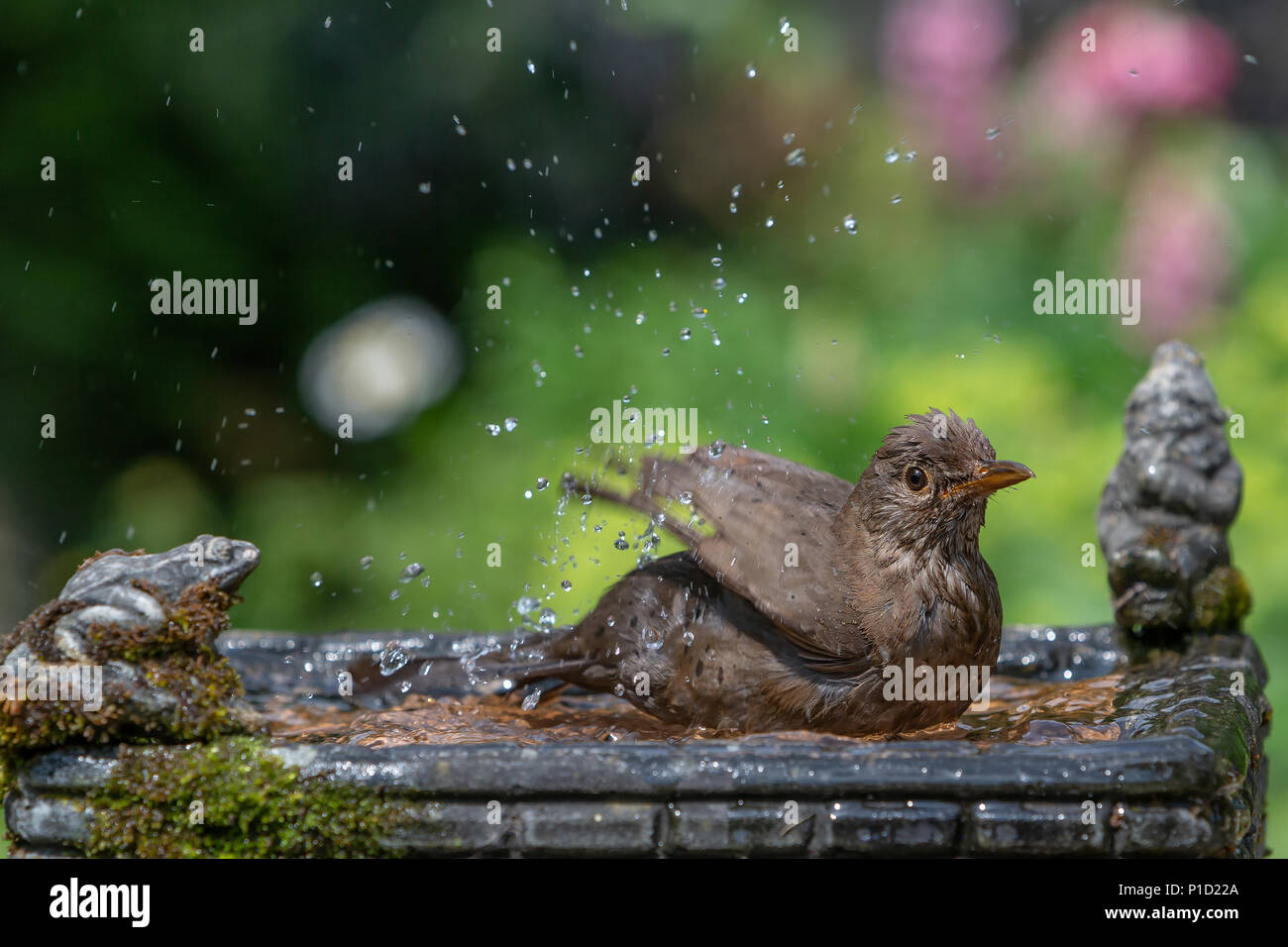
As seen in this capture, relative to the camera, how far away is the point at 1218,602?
12.0 ft

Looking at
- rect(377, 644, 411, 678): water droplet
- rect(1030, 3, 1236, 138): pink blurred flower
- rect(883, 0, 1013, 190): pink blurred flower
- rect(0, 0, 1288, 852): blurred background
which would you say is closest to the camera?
rect(377, 644, 411, 678): water droplet

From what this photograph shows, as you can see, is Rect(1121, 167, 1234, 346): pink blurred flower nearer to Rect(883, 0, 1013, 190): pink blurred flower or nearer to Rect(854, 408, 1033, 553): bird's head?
Rect(883, 0, 1013, 190): pink blurred flower

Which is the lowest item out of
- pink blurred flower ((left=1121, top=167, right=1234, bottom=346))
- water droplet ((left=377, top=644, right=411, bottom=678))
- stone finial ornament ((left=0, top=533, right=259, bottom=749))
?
water droplet ((left=377, top=644, right=411, bottom=678))

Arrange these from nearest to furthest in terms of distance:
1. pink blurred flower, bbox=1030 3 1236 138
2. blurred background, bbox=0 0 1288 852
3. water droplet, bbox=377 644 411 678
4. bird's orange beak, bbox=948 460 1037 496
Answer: bird's orange beak, bbox=948 460 1037 496 → water droplet, bbox=377 644 411 678 → blurred background, bbox=0 0 1288 852 → pink blurred flower, bbox=1030 3 1236 138

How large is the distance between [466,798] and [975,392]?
3750 mm

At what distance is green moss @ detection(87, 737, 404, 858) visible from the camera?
2.44 m

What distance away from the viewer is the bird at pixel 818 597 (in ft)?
9.59

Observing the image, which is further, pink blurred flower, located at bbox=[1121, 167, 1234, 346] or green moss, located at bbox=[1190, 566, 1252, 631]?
pink blurred flower, located at bbox=[1121, 167, 1234, 346]

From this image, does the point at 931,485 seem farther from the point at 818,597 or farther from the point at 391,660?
the point at 391,660

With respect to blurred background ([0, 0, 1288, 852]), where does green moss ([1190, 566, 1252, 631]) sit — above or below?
below

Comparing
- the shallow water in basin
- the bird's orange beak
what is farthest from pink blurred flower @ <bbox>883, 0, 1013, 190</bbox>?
the bird's orange beak

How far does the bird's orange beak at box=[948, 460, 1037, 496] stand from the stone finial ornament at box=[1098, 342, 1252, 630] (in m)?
0.99

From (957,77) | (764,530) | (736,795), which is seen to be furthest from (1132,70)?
(736,795)

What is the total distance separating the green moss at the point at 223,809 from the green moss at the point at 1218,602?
241 centimetres
